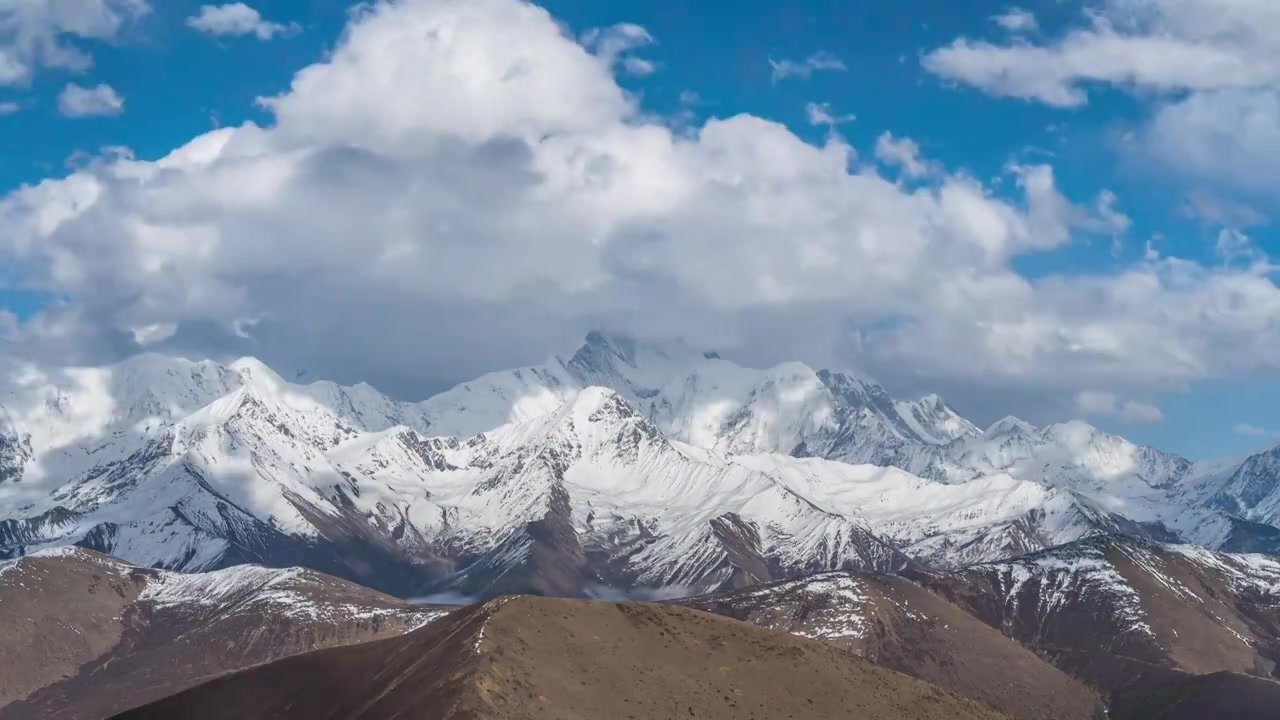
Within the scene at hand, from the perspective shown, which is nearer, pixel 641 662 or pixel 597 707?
pixel 597 707

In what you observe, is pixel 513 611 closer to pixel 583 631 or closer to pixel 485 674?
pixel 583 631

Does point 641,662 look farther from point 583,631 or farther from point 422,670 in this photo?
point 422,670

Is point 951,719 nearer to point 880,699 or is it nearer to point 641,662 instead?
point 880,699

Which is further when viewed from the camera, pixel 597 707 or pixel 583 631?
pixel 583 631

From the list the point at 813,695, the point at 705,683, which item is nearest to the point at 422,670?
the point at 705,683

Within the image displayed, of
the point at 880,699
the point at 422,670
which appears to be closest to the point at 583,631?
the point at 422,670

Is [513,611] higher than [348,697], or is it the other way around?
[513,611]

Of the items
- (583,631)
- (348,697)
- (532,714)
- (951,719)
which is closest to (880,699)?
(951,719)

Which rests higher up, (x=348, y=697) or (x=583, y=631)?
(x=583, y=631)
